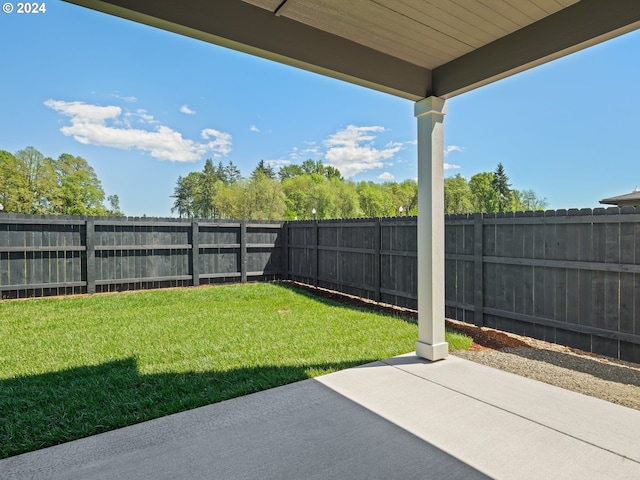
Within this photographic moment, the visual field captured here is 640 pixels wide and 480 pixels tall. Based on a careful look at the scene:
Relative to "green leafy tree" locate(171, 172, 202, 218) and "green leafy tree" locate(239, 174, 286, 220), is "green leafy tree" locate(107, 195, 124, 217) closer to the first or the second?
"green leafy tree" locate(171, 172, 202, 218)

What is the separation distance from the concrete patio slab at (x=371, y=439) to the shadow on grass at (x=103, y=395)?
130 mm

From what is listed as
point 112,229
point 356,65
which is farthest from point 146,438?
point 112,229

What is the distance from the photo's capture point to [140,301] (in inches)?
268

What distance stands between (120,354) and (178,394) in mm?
1413

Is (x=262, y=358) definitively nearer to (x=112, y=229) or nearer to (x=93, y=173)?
(x=112, y=229)

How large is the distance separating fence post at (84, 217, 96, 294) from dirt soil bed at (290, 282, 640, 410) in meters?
7.19

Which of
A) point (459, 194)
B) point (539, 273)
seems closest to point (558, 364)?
point (539, 273)

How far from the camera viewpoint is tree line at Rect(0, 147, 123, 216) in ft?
98.1

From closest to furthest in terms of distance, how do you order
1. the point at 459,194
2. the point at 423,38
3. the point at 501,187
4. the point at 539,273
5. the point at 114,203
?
the point at 423,38
the point at 539,273
the point at 114,203
the point at 459,194
the point at 501,187

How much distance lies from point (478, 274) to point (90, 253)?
7.46 meters

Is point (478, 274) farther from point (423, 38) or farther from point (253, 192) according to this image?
point (253, 192)

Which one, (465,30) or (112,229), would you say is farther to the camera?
(112,229)

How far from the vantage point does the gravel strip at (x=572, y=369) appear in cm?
300

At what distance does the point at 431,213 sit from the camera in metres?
3.35
